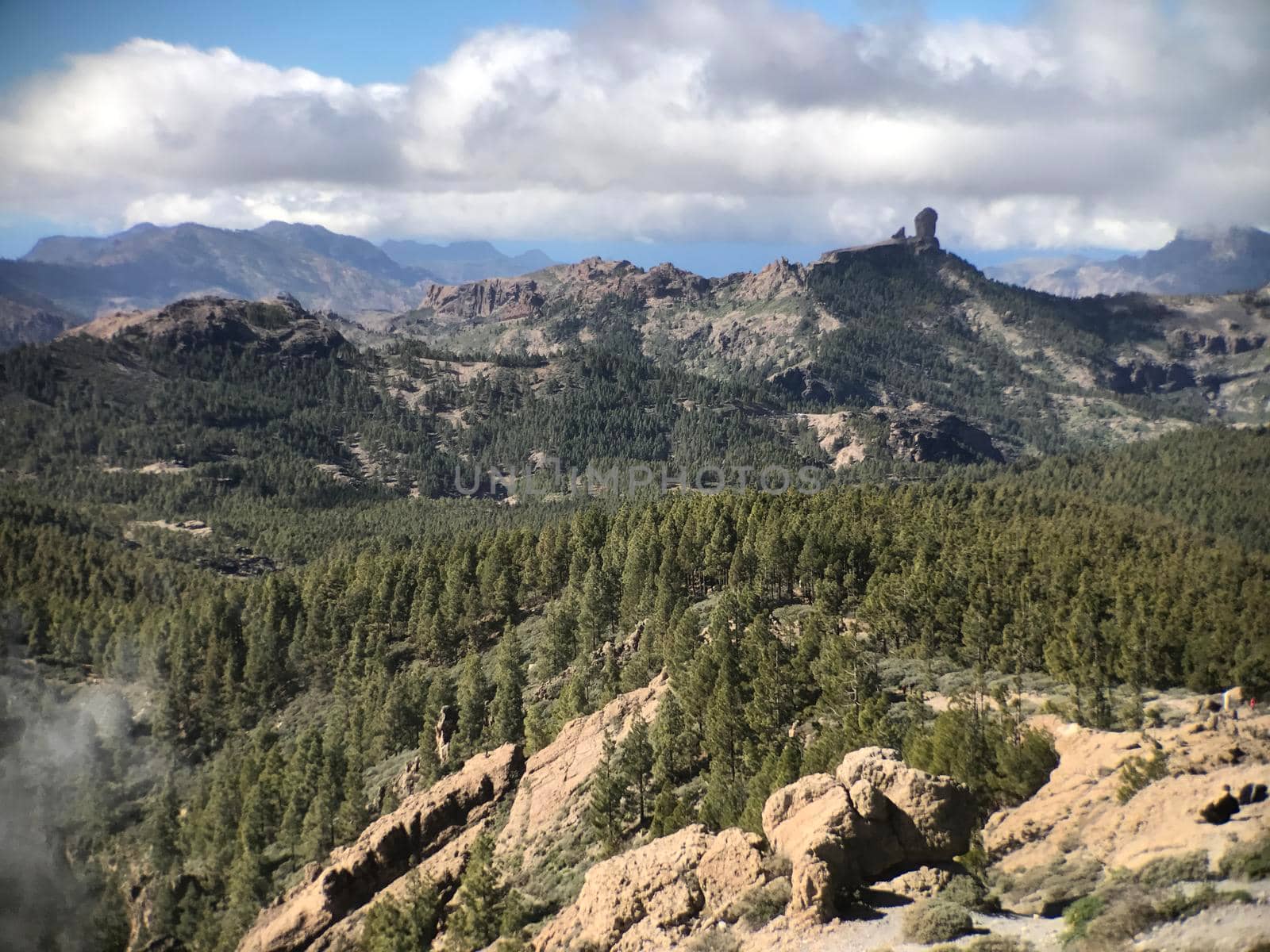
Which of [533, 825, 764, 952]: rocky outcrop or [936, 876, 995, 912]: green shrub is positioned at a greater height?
[936, 876, 995, 912]: green shrub

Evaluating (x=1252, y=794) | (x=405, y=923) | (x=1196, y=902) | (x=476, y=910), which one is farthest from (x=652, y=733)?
(x=1196, y=902)

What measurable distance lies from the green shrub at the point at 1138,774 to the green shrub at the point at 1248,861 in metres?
7.10

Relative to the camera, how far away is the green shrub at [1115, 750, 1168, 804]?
122 feet

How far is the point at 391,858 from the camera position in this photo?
62.2 meters

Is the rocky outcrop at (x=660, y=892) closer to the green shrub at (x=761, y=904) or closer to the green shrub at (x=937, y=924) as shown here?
the green shrub at (x=761, y=904)

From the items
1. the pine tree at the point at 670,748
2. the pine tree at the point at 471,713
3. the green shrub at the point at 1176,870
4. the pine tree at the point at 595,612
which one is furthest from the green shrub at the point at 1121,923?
the pine tree at the point at 595,612

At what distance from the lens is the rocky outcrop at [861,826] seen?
34656 mm

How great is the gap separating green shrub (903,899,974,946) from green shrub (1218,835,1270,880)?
9.24 meters

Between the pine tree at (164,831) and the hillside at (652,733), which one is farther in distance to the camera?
the pine tree at (164,831)

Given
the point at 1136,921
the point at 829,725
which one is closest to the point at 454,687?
the point at 829,725

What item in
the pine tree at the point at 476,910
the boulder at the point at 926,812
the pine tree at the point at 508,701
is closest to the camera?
the boulder at the point at 926,812

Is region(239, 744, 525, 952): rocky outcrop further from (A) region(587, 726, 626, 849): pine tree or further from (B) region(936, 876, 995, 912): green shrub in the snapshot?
(B) region(936, 876, 995, 912): green shrub

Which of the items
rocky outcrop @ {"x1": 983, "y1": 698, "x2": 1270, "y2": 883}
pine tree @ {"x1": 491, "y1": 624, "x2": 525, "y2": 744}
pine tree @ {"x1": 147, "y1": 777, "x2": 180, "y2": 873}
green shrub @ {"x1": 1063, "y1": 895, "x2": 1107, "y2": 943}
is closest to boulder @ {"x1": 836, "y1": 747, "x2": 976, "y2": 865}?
rocky outcrop @ {"x1": 983, "y1": 698, "x2": 1270, "y2": 883}

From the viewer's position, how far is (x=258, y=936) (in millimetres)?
60969
